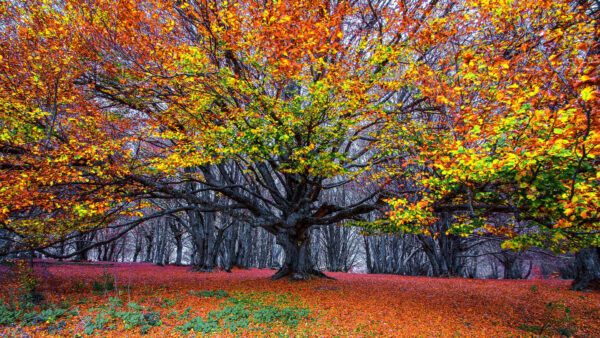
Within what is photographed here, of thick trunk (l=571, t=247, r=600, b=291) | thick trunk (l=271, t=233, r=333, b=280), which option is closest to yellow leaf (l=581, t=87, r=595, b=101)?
thick trunk (l=271, t=233, r=333, b=280)

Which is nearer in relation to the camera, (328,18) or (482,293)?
(328,18)

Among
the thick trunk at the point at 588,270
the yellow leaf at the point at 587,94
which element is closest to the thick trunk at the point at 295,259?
the thick trunk at the point at 588,270

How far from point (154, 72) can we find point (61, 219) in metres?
4.33

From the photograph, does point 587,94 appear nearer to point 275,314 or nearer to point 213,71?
point 275,314

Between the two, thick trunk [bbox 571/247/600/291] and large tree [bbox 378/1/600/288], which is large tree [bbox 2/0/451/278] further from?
thick trunk [bbox 571/247/600/291]

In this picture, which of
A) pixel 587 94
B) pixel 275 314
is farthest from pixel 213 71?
pixel 587 94

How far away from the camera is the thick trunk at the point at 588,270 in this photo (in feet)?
32.3

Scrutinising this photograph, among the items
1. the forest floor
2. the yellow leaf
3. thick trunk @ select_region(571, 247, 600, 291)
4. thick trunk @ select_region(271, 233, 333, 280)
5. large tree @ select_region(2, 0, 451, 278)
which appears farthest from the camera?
thick trunk @ select_region(271, 233, 333, 280)

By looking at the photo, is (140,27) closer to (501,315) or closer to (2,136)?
(2,136)

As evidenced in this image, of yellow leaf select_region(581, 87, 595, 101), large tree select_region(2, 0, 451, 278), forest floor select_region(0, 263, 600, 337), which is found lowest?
forest floor select_region(0, 263, 600, 337)

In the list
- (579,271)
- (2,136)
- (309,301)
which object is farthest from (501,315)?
(2,136)

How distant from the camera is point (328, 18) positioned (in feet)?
23.6

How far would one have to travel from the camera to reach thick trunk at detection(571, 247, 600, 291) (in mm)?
9836

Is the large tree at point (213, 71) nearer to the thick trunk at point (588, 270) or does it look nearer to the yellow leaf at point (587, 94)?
the yellow leaf at point (587, 94)
